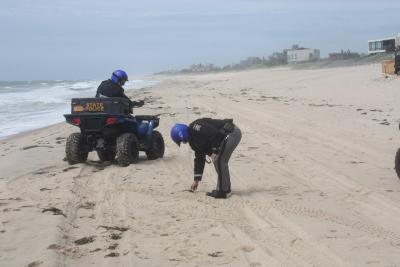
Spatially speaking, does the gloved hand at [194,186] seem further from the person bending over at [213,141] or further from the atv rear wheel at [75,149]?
the atv rear wheel at [75,149]

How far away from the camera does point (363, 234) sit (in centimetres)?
559

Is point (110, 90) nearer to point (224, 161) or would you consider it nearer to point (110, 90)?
point (110, 90)

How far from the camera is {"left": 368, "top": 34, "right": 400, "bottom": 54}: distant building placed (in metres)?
67.8

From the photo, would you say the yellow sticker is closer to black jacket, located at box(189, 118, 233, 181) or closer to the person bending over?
the person bending over

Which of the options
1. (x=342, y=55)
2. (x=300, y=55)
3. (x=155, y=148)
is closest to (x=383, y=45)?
(x=342, y=55)

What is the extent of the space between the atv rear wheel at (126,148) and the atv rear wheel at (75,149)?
29.6 inches

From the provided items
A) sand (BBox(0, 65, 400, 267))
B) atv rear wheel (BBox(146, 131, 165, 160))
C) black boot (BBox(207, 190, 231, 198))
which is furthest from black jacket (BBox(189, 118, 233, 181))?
atv rear wheel (BBox(146, 131, 165, 160))

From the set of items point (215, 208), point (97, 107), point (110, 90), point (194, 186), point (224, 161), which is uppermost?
point (110, 90)

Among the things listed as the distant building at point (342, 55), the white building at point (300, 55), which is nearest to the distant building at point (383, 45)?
the distant building at point (342, 55)

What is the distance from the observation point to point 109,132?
9750 mm

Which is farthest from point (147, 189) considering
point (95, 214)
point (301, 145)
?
point (301, 145)

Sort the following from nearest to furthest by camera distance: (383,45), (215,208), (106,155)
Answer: (215,208), (106,155), (383,45)

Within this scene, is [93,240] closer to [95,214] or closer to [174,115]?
[95,214]

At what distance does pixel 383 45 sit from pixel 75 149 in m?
70.0
